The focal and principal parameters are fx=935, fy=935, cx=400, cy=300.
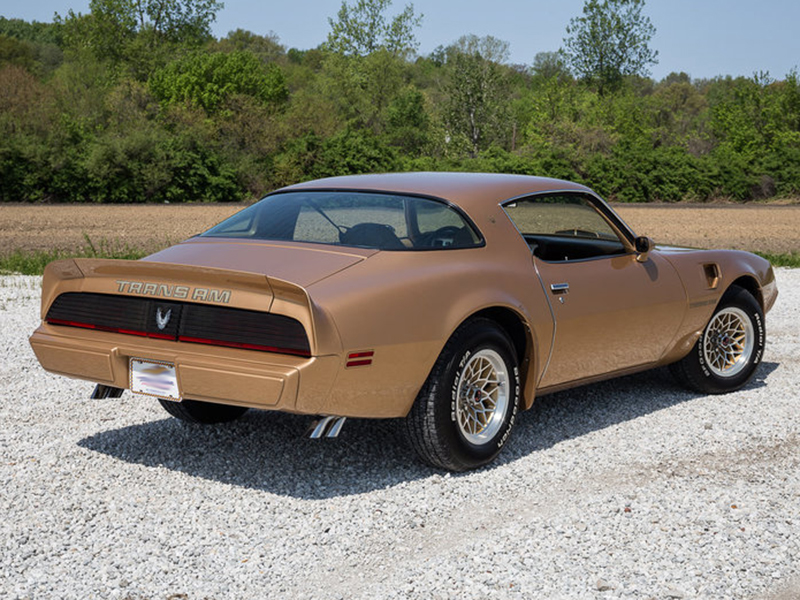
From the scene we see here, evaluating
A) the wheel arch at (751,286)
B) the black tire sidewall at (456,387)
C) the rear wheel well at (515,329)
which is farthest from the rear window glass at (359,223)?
the wheel arch at (751,286)

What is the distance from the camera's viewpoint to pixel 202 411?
5.35 metres

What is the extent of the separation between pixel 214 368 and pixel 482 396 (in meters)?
1.38

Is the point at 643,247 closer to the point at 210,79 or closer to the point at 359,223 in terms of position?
the point at 359,223

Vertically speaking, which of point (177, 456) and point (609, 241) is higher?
point (609, 241)

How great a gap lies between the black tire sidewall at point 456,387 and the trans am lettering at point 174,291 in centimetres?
109

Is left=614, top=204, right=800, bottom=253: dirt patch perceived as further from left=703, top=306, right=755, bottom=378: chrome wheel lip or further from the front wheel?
the front wheel

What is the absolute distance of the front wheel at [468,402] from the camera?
14.1 ft

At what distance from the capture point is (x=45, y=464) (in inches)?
186

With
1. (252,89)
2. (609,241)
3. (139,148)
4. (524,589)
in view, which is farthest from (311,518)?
(252,89)

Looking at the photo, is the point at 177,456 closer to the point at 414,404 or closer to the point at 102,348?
the point at 102,348

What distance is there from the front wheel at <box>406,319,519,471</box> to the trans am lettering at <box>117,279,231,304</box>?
1.03 m

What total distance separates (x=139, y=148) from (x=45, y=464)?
3588 cm

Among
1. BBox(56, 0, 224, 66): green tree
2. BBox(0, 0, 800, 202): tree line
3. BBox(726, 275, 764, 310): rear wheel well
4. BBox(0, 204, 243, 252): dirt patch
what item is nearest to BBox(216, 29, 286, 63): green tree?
BBox(0, 0, 800, 202): tree line

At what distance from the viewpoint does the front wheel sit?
4.30m
